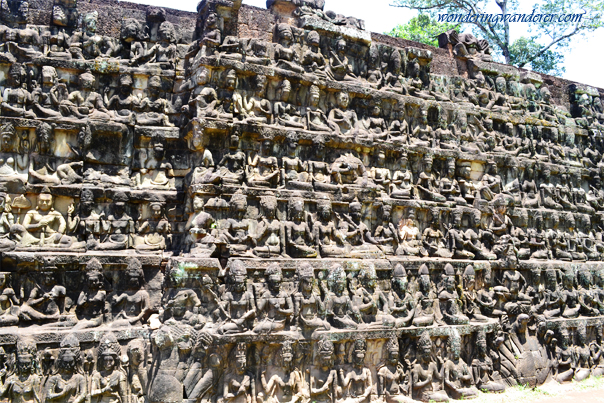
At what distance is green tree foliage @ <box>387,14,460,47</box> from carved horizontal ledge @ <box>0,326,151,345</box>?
20993mm

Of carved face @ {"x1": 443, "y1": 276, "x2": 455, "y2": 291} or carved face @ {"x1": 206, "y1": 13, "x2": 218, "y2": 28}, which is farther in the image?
carved face @ {"x1": 443, "y1": 276, "x2": 455, "y2": 291}

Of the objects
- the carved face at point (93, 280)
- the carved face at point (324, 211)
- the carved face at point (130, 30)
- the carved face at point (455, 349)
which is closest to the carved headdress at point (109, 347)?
the carved face at point (93, 280)

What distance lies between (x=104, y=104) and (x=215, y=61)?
8.72 ft

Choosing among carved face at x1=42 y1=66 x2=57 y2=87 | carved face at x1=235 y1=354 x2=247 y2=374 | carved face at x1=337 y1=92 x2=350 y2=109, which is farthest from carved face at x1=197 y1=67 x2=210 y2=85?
carved face at x1=235 y1=354 x2=247 y2=374

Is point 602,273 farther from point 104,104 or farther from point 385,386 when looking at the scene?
point 104,104

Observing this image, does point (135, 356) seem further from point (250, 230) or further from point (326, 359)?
point (326, 359)

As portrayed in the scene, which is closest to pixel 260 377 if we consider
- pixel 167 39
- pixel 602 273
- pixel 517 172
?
pixel 167 39

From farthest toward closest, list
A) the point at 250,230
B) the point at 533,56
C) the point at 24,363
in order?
the point at 533,56, the point at 250,230, the point at 24,363

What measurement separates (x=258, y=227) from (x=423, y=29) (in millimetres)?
19242

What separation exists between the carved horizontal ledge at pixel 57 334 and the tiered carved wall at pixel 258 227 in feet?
0.12

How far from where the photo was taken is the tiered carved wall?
33.0 ft

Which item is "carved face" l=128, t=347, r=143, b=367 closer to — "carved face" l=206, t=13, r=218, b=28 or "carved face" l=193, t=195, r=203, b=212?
"carved face" l=193, t=195, r=203, b=212

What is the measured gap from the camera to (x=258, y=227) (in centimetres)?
1138

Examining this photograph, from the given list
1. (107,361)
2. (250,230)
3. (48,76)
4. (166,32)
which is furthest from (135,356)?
(166,32)
